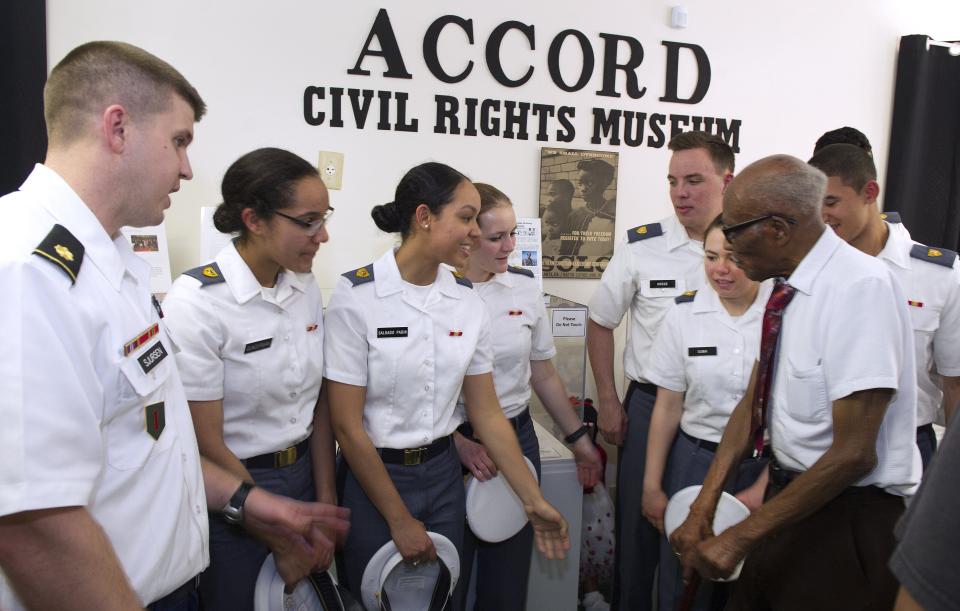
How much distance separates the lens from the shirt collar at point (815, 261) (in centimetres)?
130

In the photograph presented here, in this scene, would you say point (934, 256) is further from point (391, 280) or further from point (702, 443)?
point (391, 280)

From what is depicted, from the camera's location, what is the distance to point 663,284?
237 centimetres

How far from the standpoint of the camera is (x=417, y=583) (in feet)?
5.32

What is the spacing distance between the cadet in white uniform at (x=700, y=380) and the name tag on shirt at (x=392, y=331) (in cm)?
88

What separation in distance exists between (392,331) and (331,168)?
178 cm

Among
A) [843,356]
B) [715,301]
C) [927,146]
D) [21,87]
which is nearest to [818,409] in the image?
[843,356]

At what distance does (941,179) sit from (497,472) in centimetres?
375

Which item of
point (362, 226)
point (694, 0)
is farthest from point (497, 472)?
point (694, 0)

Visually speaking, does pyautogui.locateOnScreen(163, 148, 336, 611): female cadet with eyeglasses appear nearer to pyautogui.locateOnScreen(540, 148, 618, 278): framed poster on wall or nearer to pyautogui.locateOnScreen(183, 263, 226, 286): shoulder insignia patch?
pyautogui.locateOnScreen(183, 263, 226, 286): shoulder insignia patch

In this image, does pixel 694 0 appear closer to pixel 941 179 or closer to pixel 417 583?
pixel 941 179

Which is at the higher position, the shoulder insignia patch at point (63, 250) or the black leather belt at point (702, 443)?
the shoulder insignia patch at point (63, 250)

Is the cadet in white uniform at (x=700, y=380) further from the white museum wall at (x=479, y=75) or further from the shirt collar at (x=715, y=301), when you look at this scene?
the white museum wall at (x=479, y=75)

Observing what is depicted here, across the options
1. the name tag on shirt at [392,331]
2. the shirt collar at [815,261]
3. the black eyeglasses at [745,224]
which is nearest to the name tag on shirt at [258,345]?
the name tag on shirt at [392,331]

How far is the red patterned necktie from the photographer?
55.3 inches
